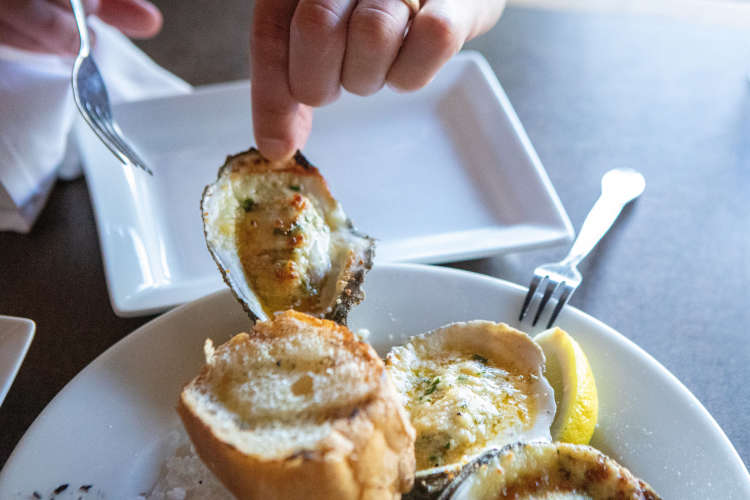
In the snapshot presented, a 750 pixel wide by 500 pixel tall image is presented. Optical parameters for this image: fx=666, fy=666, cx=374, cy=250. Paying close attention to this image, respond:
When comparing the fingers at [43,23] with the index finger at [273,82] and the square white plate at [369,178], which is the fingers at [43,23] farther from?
the index finger at [273,82]

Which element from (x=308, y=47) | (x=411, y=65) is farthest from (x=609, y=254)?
(x=308, y=47)

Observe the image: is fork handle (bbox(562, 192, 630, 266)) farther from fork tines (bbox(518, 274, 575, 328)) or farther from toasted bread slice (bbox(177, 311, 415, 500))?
toasted bread slice (bbox(177, 311, 415, 500))

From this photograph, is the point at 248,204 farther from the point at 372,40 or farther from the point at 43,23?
the point at 43,23

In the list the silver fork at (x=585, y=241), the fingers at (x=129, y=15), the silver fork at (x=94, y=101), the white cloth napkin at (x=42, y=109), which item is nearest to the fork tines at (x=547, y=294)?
the silver fork at (x=585, y=241)

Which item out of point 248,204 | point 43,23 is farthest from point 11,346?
point 43,23

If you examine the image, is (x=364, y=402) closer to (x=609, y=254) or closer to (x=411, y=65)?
(x=411, y=65)

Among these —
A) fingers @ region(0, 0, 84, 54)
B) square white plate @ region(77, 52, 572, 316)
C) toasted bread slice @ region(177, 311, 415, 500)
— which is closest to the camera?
toasted bread slice @ region(177, 311, 415, 500)

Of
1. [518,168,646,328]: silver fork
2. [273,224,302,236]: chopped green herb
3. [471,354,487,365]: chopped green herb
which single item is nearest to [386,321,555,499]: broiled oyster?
[471,354,487,365]: chopped green herb
